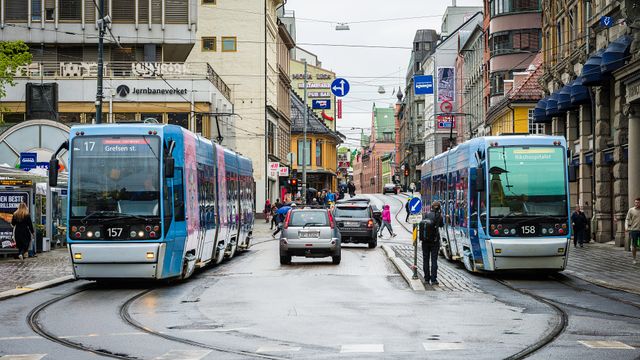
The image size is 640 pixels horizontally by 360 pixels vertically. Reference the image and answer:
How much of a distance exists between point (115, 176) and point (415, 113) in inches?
5537

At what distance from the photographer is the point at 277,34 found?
92.4 metres

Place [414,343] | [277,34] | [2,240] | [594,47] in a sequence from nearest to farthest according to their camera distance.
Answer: [414,343] → [2,240] → [594,47] → [277,34]

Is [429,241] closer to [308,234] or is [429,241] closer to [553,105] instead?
[308,234]

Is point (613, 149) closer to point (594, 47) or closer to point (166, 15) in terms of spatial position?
point (594, 47)

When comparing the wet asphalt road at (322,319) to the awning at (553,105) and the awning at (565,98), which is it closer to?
the awning at (565,98)

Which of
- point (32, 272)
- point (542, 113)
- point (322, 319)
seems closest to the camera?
point (322, 319)

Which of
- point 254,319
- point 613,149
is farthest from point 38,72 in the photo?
point 254,319

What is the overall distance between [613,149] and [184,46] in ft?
103

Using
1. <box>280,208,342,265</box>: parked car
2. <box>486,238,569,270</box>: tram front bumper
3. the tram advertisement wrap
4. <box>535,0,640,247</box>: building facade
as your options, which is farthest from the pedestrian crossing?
<box>535,0,640,247</box>: building facade

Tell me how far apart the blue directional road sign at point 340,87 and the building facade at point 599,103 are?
13.2 metres

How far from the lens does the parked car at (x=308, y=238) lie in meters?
29.2

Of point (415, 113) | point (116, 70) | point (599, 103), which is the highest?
point (415, 113)

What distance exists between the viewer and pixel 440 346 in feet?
40.1

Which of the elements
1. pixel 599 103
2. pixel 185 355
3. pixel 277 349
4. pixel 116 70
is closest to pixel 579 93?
pixel 599 103
